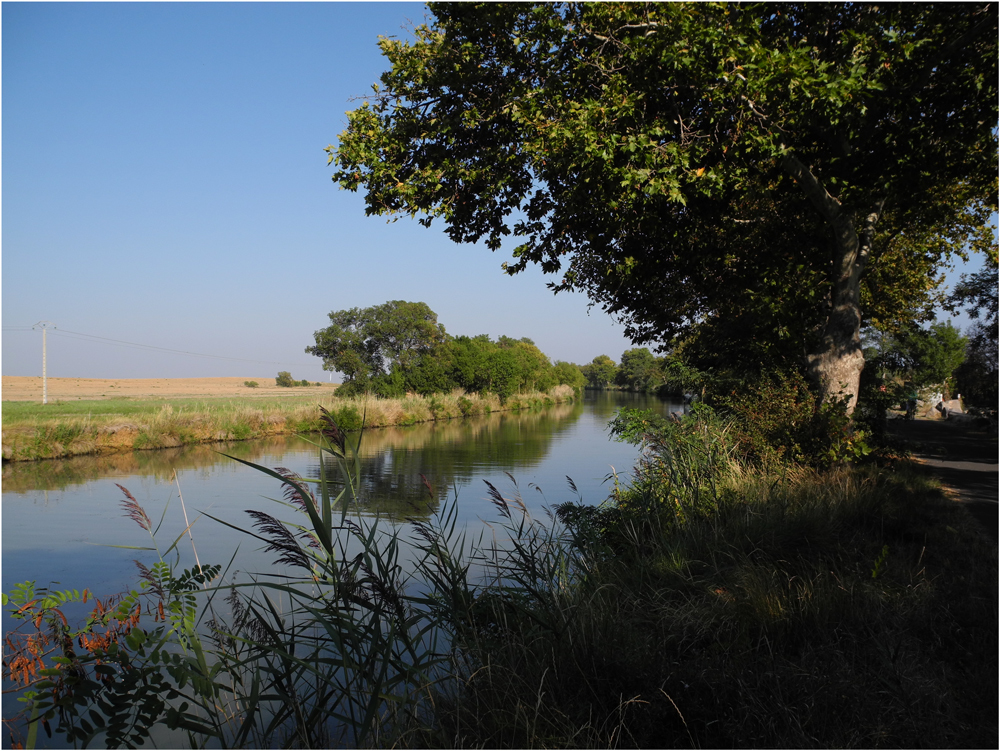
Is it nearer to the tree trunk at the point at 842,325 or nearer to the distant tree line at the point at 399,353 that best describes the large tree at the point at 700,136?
the tree trunk at the point at 842,325

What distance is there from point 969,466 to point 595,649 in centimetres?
1551

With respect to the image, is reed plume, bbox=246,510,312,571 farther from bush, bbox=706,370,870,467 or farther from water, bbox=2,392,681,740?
bush, bbox=706,370,870,467

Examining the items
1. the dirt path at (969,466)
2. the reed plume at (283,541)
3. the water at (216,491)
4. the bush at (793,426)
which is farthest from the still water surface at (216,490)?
the dirt path at (969,466)

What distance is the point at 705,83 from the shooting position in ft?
27.9

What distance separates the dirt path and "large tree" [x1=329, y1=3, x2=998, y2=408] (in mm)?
2555

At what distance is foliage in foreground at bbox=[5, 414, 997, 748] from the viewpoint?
3496 millimetres

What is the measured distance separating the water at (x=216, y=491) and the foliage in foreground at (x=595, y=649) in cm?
72

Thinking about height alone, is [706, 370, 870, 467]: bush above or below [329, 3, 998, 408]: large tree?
below

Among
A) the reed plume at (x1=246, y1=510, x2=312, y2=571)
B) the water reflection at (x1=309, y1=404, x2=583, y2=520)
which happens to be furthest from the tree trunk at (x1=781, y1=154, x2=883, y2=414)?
the reed plume at (x1=246, y1=510, x2=312, y2=571)

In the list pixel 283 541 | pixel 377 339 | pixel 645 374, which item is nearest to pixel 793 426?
pixel 283 541

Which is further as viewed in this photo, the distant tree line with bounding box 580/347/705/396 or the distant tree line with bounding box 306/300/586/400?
the distant tree line with bounding box 306/300/586/400

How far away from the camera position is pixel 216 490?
631 inches

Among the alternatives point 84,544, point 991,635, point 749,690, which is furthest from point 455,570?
point 84,544

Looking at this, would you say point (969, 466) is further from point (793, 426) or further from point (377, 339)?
point (377, 339)
